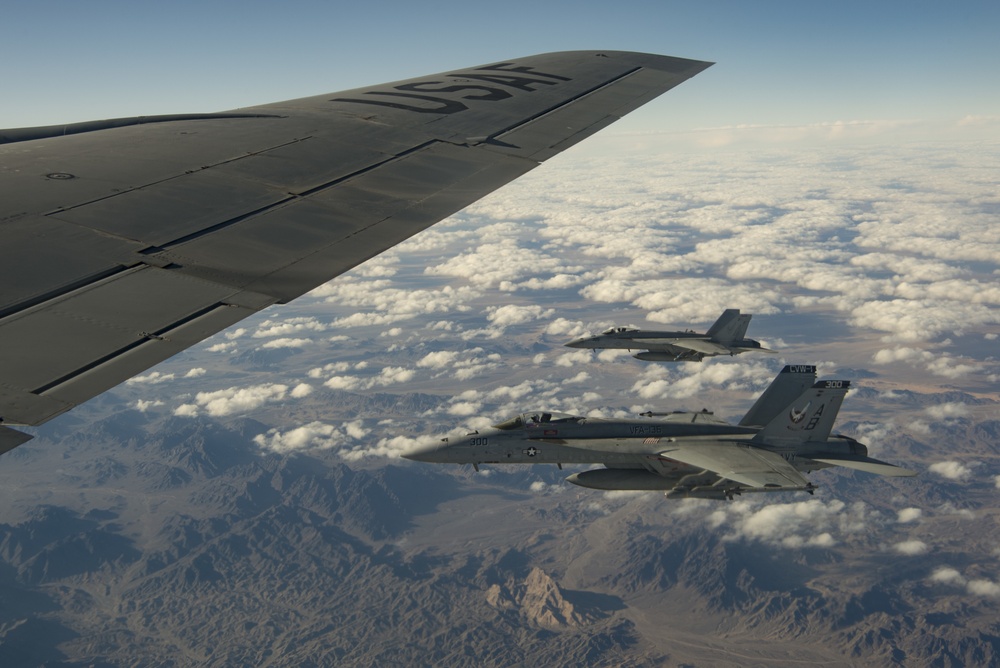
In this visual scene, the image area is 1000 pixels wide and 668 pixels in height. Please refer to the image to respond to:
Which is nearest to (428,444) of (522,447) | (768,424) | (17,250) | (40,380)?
(522,447)

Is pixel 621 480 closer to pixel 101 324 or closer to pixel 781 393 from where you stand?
pixel 781 393

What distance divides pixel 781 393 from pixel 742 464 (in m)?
7.35

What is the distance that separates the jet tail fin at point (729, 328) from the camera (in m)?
51.1

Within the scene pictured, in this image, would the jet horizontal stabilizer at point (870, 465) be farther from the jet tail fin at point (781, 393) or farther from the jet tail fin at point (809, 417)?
the jet tail fin at point (781, 393)

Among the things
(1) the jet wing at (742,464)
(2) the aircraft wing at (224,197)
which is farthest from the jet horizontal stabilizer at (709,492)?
(2) the aircraft wing at (224,197)

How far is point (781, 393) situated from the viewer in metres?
29.1

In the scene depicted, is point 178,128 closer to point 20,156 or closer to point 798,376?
point 20,156

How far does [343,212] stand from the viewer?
10.4 meters

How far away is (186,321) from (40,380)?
1.46 meters

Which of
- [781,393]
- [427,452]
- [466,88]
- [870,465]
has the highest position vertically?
[466,88]

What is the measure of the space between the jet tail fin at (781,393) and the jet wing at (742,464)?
8.21 feet

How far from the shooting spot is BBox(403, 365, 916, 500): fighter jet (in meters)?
24.0

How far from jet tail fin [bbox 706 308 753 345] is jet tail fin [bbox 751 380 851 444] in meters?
22.1

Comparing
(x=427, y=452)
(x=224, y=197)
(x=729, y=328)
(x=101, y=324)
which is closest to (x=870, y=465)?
(x=427, y=452)
